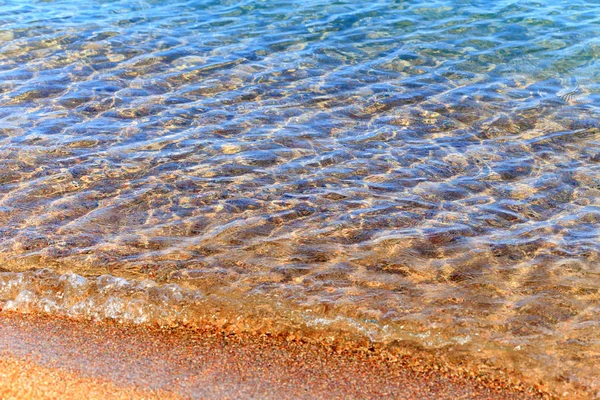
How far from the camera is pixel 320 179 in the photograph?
20.7ft

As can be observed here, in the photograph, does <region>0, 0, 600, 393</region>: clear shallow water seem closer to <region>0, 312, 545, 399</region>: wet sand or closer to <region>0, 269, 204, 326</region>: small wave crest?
<region>0, 269, 204, 326</region>: small wave crest

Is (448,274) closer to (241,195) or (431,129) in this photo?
(241,195)

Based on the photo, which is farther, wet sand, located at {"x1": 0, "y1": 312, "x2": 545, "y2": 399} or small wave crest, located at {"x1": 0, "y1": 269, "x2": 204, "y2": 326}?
small wave crest, located at {"x1": 0, "y1": 269, "x2": 204, "y2": 326}

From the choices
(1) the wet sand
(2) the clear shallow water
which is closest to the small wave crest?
(2) the clear shallow water

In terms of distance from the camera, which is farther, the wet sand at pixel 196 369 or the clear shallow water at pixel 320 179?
the clear shallow water at pixel 320 179

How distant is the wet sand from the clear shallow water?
25 centimetres

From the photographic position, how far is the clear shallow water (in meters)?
4.65

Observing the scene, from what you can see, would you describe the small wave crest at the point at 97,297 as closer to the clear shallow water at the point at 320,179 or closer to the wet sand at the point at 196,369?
the clear shallow water at the point at 320,179

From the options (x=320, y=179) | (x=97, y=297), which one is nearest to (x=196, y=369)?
(x=97, y=297)

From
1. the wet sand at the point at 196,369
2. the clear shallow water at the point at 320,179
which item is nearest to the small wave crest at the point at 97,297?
the clear shallow water at the point at 320,179

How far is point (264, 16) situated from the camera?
1123 cm

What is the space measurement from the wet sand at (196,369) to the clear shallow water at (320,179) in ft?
0.82

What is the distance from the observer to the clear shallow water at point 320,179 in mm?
4648

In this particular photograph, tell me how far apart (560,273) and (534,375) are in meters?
1.23
